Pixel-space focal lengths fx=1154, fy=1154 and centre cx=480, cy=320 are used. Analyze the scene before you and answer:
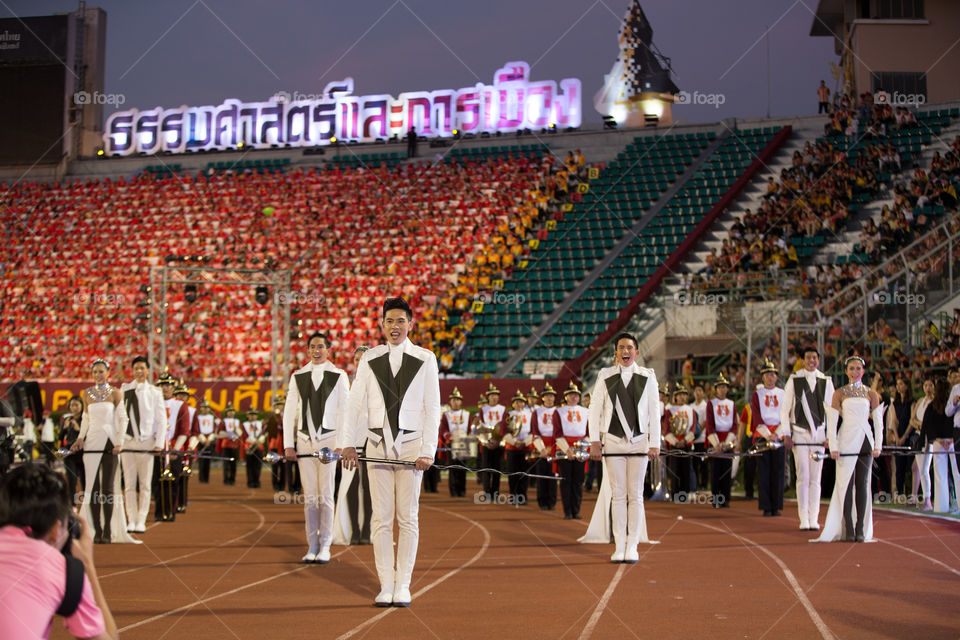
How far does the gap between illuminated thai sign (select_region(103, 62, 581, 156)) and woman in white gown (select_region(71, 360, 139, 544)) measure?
28.8 m

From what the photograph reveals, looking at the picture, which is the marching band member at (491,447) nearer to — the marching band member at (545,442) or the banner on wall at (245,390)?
the marching band member at (545,442)

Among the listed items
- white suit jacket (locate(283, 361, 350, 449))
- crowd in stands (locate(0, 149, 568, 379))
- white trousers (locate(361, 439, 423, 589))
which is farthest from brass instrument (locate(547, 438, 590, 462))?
crowd in stands (locate(0, 149, 568, 379))

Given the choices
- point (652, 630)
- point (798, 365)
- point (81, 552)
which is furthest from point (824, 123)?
point (81, 552)

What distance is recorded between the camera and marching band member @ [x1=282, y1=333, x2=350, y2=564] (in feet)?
35.3

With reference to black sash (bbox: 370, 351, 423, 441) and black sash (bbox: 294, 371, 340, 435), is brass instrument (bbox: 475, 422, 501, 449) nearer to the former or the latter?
black sash (bbox: 294, 371, 340, 435)

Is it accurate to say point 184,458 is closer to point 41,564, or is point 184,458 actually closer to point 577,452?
point 577,452

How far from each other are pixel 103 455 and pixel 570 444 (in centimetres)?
667

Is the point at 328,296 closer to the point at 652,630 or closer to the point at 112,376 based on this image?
the point at 112,376

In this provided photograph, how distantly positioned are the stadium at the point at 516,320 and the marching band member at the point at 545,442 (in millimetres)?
57

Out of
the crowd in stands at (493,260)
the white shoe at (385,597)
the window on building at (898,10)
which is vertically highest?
the window on building at (898,10)

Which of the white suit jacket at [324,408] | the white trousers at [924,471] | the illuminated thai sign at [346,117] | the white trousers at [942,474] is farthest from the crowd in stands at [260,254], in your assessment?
the white suit jacket at [324,408]

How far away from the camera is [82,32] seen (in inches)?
1727

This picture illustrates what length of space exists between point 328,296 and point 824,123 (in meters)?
16.3

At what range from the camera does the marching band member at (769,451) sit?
1584cm
